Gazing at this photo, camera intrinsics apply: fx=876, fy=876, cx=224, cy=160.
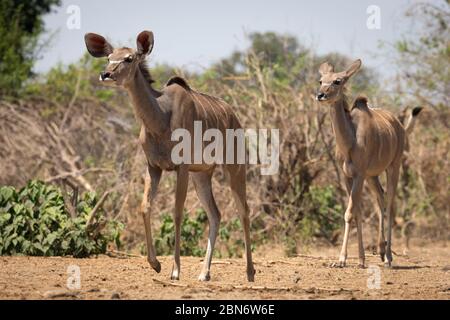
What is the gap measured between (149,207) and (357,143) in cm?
327

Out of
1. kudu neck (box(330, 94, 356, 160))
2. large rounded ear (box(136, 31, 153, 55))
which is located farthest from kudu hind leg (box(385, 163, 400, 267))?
large rounded ear (box(136, 31, 153, 55))

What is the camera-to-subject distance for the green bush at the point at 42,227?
9312 millimetres

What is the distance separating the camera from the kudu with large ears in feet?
30.9

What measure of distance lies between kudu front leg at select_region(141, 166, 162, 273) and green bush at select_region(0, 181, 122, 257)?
7.93 ft

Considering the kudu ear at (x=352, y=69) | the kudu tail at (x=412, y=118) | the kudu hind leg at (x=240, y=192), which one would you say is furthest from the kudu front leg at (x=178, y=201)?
the kudu tail at (x=412, y=118)

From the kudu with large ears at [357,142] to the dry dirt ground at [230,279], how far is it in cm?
53

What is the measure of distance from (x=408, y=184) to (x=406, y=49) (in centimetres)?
244

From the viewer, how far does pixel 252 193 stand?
1249 centimetres

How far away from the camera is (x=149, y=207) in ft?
23.3

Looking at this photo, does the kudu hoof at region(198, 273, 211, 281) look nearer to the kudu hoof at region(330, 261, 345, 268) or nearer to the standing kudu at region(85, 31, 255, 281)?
the standing kudu at region(85, 31, 255, 281)

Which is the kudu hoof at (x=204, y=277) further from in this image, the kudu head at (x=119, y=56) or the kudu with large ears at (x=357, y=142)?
the kudu with large ears at (x=357, y=142)

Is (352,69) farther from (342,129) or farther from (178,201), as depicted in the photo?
(178,201)

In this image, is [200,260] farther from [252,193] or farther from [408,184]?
[408,184]
